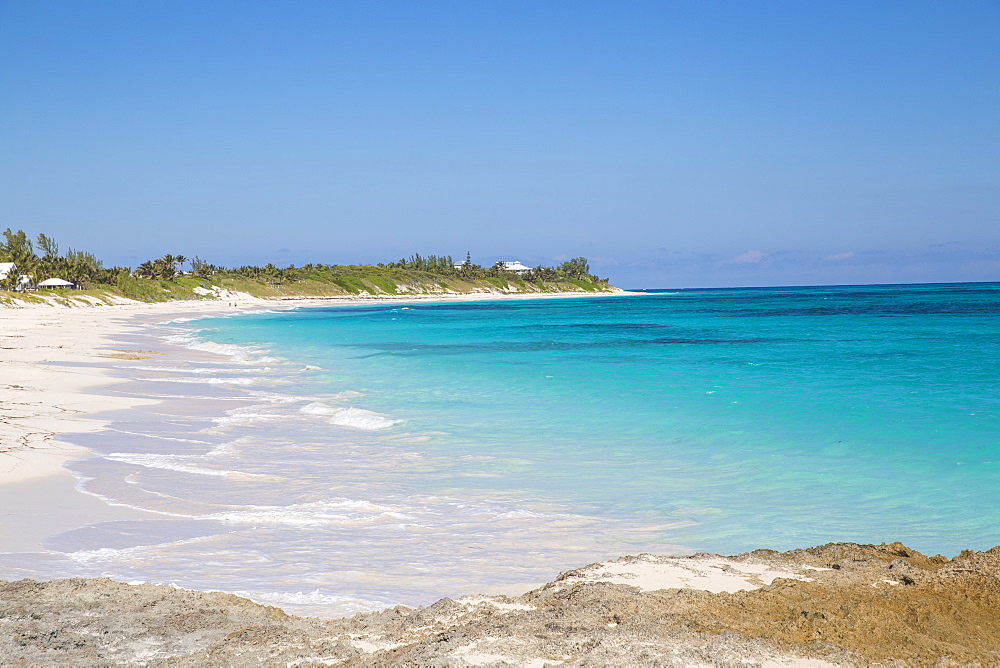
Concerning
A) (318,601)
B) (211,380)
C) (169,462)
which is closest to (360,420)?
(169,462)

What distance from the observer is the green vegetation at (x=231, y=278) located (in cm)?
8456

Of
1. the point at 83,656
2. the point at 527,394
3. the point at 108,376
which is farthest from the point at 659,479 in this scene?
the point at 108,376

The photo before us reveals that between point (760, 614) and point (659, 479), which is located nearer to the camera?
point (760, 614)

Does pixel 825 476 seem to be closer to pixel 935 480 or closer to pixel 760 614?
pixel 935 480

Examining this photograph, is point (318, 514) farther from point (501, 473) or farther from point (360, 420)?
point (360, 420)

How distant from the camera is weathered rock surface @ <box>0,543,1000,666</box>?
14.5ft

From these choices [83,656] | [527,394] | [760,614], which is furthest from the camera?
[527,394]

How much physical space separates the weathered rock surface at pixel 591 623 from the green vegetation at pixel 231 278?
67423 mm

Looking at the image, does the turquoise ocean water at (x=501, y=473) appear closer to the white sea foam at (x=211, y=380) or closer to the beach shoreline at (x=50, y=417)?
the white sea foam at (x=211, y=380)

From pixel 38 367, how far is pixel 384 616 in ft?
69.0

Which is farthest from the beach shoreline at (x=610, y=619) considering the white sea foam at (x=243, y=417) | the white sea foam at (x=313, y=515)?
the white sea foam at (x=243, y=417)

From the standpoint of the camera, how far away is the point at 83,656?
448 centimetres

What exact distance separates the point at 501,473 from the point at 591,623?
20.2ft

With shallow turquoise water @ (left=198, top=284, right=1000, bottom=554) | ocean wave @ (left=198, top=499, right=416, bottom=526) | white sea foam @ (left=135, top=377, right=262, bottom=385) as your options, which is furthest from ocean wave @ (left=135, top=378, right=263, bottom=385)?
ocean wave @ (left=198, top=499, right=416, bottom=526)
